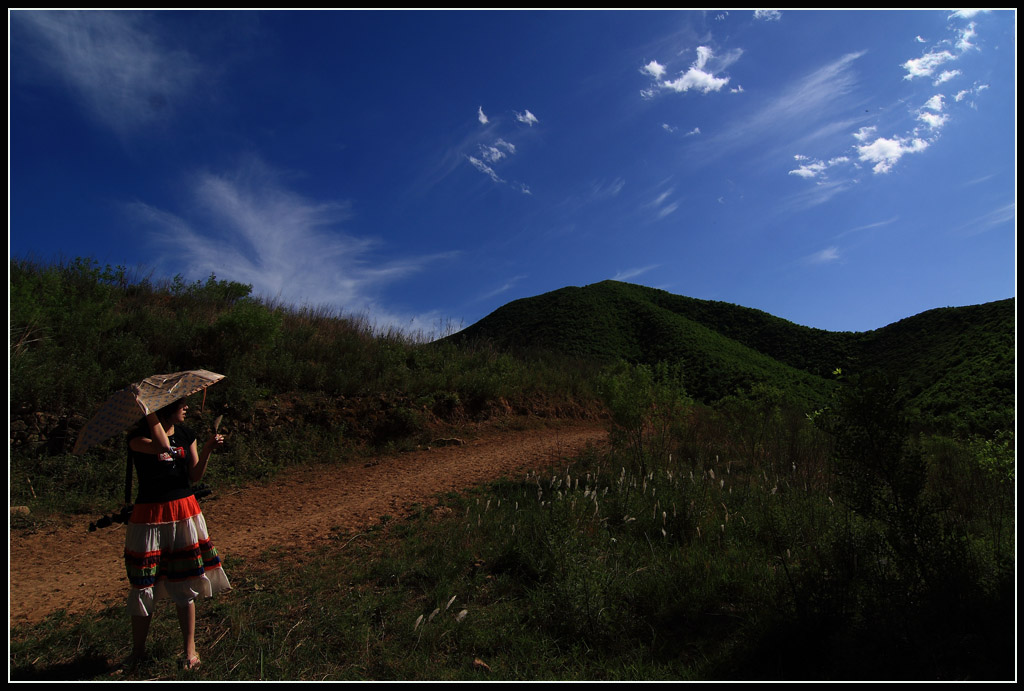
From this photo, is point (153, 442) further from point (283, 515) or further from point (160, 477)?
point (283, 515)

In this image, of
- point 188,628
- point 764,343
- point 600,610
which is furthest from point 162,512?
point 764,343

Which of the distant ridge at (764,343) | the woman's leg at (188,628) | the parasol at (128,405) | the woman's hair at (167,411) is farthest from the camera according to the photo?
the distant ridge at (764,343)

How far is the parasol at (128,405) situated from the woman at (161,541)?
0.23 feet

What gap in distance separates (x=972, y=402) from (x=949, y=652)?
1182 cm

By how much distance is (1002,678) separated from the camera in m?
2.46

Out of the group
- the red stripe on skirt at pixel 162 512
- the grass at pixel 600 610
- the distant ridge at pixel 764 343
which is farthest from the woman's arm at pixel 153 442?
the distant ridge at pixel 764 343

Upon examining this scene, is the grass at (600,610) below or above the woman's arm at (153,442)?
below

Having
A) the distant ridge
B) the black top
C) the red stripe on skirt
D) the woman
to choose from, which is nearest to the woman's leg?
the woman

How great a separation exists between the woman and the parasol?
0.07 m

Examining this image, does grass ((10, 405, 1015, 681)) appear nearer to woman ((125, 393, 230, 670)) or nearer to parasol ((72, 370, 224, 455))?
woman ((125, 393, 230, 670))

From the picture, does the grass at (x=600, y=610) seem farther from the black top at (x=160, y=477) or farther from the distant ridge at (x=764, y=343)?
the distant ridge at (x=764, y=343)

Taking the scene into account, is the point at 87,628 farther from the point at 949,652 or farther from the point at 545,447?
the point at 545,447

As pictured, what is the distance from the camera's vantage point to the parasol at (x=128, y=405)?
2.80m

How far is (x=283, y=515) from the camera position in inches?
257
